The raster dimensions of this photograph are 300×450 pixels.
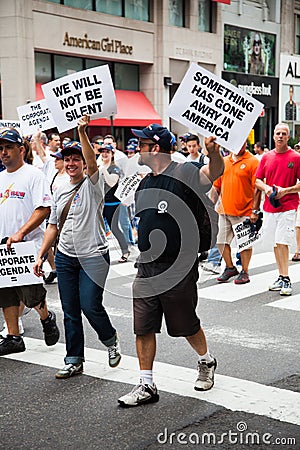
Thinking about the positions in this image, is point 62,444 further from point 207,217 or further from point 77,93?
point 77,93

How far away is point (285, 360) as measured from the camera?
5836mm

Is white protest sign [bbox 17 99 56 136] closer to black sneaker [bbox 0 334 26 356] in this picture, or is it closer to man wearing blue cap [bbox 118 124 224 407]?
black sneaker [bbox 0 334 26 356]

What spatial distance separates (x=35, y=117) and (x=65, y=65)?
50.8ft

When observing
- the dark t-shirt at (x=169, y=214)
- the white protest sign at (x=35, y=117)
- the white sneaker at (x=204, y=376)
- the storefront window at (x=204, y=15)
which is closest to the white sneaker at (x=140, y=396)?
the white sneaker at (x=204, y=376)

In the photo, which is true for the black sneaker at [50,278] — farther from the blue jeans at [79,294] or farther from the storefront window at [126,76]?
the storefront window at [126,76]

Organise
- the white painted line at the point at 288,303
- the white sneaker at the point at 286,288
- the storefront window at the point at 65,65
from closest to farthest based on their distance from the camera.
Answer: the white painted line at the point at 288,303 < the white sneaker at the point at 286,288 < the storefront window at the point at 65,65

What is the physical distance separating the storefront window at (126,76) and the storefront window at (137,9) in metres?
1.92

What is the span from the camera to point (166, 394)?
4.98 meters

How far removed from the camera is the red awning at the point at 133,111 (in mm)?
25875

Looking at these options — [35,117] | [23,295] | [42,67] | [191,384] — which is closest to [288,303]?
[191,384]

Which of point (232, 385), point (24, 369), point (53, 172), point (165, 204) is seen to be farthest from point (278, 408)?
point (53, 172)

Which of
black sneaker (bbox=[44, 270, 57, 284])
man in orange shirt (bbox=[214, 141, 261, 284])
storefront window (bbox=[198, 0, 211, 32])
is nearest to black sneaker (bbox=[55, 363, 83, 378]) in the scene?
man in orange shirt (bbox=[214, 141, 261, 284])

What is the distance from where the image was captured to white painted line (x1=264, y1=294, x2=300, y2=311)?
7755 mm

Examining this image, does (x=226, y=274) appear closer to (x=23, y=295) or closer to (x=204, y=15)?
(x=23, y=295)
